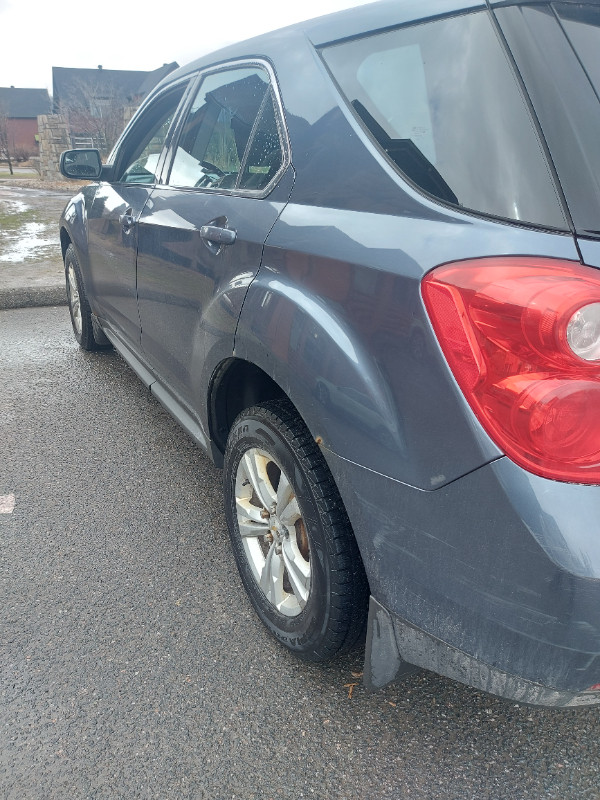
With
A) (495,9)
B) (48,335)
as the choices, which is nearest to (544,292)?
(495,9)

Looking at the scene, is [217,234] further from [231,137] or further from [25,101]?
[25,101]

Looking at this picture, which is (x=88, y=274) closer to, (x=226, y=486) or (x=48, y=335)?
(x=48, y=335)

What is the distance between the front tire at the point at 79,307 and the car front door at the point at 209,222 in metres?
1.64

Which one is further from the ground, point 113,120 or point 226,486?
point 113,120


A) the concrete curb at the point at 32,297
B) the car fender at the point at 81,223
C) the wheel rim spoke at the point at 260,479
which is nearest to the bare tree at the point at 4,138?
the concrete curb at the point at 32,297

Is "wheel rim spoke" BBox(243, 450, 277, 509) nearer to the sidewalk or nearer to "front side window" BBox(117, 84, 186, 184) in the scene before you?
"front side window" BBox(117, 84, 186, 184)

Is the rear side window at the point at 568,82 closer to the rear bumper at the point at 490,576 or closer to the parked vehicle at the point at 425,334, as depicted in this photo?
the parked vehicle at the point at 425,334

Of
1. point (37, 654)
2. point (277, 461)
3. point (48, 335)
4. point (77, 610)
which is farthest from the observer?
point (48, 335)

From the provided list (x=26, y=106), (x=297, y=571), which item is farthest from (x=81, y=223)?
(x=26, y=106)

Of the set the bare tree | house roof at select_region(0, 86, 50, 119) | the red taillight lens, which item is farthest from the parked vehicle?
house roof at select_region(0, 86, 50, 119)

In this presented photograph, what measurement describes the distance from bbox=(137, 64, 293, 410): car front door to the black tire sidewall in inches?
10.7

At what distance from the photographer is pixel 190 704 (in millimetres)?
1840

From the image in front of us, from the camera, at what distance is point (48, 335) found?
527 centimetres

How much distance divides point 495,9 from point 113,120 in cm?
3178
